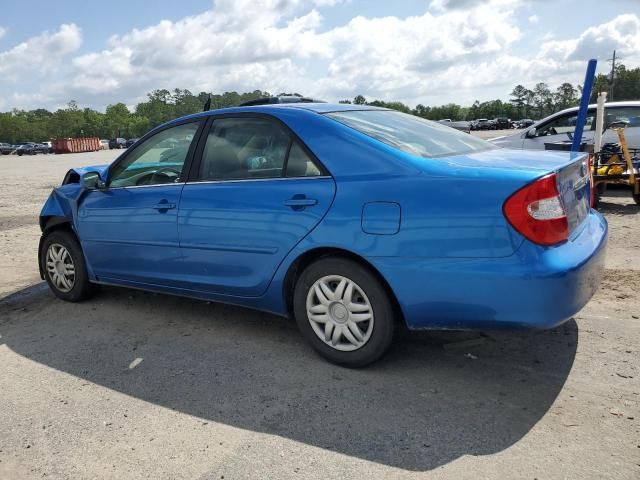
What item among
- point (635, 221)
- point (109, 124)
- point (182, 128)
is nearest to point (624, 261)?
point (635, 221)

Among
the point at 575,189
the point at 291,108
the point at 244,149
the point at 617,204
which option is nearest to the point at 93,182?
the point at 244,149

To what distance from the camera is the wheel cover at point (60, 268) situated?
5186 millimetres

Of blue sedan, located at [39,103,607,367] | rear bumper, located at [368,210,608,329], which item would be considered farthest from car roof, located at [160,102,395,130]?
rear bumper, located at [368,210,608,329]

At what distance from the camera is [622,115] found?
1110 cm

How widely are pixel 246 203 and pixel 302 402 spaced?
134 centimetres

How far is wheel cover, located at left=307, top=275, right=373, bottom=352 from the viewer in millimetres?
3436

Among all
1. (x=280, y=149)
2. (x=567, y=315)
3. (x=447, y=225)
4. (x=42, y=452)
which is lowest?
(x=42, y=452)

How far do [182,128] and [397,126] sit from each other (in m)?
1.67

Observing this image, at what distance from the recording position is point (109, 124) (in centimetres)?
13375

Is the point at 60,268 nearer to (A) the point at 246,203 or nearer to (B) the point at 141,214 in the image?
(B) the point at 141,214

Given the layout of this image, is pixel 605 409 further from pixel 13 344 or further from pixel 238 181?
pixel 13 344

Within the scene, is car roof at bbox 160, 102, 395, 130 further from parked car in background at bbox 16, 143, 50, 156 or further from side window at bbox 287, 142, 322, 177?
parked car in background at bbox 16, 143, 50, 156

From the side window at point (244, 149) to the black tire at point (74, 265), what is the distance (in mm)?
1696

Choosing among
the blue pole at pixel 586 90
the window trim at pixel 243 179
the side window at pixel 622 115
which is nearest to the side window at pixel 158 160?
the window trim at pixel 243 179
